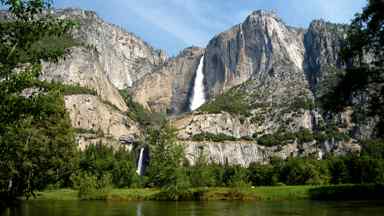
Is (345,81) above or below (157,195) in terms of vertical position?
above

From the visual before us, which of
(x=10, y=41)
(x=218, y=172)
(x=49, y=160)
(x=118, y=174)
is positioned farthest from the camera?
(x=218, y=172)

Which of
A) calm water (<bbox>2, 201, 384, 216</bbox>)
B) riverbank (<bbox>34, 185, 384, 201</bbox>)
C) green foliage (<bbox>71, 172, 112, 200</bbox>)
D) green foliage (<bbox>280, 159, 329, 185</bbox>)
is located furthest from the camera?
green foliage (<bbox>280, 159, 329, 185</bbox>)

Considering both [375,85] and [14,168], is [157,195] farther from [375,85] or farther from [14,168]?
[375,85]

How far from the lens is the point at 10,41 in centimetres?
1409

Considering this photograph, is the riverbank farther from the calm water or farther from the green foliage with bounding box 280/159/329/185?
the green foliage with bounding box 280/159/329/185

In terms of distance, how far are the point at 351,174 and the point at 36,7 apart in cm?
12241

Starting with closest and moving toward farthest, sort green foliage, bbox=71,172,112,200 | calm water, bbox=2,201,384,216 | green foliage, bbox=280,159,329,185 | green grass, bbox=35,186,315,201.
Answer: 1. calm water, bbox=2,201,384,216
2. green grass, bbox=35,186,315,201
3. green foliage, bbox=71,172,112,200
4. green foliage, bbox=280,159,329,185

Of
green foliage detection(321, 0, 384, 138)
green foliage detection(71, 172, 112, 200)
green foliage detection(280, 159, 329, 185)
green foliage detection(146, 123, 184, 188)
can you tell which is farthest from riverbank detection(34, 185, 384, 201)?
green foliage detection(321, 0, 384, 138)

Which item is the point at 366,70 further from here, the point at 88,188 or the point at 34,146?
the point at 88,188

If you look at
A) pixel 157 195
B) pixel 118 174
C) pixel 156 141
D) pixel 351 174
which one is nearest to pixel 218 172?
pixel 118 174

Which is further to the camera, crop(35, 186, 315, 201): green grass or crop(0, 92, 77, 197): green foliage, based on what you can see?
crop(35, 186, 315, 201): green grass

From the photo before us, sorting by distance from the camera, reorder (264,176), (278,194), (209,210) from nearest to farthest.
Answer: (209,210) → (278,194) → (264,176)

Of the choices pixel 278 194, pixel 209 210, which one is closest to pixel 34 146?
pixel 209 210

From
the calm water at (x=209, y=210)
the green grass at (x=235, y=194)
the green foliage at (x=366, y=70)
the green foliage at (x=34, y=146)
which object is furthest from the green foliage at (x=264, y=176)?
the green foliage at (x=366, y=70)
